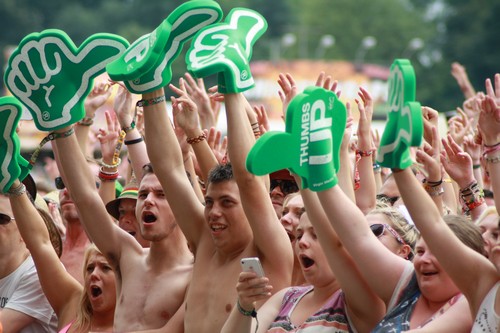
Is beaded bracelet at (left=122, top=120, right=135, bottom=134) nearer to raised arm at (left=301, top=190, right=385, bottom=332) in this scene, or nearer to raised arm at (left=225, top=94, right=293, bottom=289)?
raised arm at (left=225, top=94, right=293, bottom=289)

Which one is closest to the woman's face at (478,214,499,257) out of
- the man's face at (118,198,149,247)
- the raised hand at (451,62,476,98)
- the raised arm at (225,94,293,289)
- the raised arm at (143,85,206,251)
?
the raised arm at (225,94,293,289)

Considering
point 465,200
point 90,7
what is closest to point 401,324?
point 465,200

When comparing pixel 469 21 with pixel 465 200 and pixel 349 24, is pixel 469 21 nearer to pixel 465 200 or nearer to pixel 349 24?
pixel 349 24

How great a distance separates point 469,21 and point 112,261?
54.6m

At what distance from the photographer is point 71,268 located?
24.3 feet

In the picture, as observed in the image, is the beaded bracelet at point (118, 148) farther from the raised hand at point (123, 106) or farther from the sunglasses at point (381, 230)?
the sunglasses at point (381, 230)

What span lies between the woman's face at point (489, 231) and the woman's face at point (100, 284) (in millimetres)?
2331

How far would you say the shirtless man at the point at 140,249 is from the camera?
19.1 feet

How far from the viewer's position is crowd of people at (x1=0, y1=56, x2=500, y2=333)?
4.60 meters

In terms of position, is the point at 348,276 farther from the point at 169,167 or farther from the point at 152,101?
the point at 152,101

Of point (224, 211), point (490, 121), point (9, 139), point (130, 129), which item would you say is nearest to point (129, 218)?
point (130, 129)

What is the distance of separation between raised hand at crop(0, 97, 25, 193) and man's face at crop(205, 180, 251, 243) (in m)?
1.19

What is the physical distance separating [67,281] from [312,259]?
1.82 meters

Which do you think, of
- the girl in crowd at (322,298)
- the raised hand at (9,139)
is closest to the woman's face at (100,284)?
the raised hand at (9,139)
